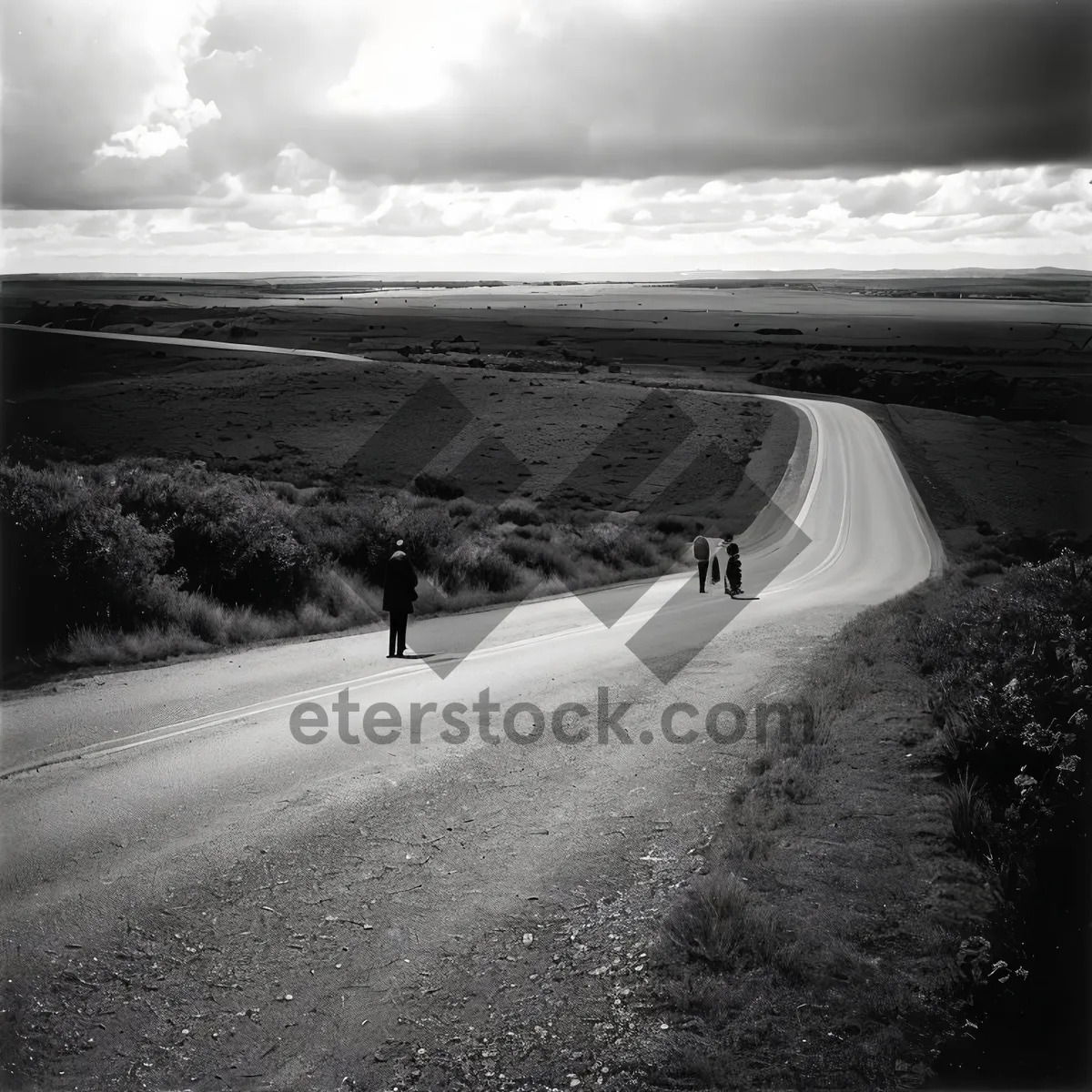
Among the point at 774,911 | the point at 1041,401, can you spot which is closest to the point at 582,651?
the point at 774,911

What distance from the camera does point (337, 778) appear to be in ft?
28.4

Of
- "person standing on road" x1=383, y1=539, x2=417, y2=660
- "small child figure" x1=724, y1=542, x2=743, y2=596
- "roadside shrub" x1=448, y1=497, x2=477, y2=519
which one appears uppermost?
"person standing on road" x1=383, y1=539, x2=417, y2=660

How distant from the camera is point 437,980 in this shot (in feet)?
18.9

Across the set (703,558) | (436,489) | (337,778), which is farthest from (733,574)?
(436,489)

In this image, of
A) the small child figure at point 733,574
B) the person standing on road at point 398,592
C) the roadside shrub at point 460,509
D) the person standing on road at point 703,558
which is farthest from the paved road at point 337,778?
the roadside shrub at point 460,509

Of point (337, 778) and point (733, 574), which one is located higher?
point (337, 778)

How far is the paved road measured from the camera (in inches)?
248

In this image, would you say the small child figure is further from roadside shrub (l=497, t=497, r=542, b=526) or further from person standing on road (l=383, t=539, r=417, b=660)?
roadside shrub (l=497, t=497, r=542, b=526)

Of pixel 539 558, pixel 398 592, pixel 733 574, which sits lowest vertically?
pixel 733 574

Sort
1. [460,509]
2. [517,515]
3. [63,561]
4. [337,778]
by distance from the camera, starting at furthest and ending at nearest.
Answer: [517,515], [460,509], [63,561], [337,778]

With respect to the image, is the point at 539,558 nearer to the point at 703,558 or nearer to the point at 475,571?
the point at 475,571

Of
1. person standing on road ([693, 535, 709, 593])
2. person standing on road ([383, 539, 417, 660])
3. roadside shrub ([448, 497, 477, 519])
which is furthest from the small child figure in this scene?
roadside shrub ([448, 497, 477, 519])

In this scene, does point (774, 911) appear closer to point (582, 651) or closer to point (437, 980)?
point (437, 980)

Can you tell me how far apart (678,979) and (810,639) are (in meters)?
11.0
